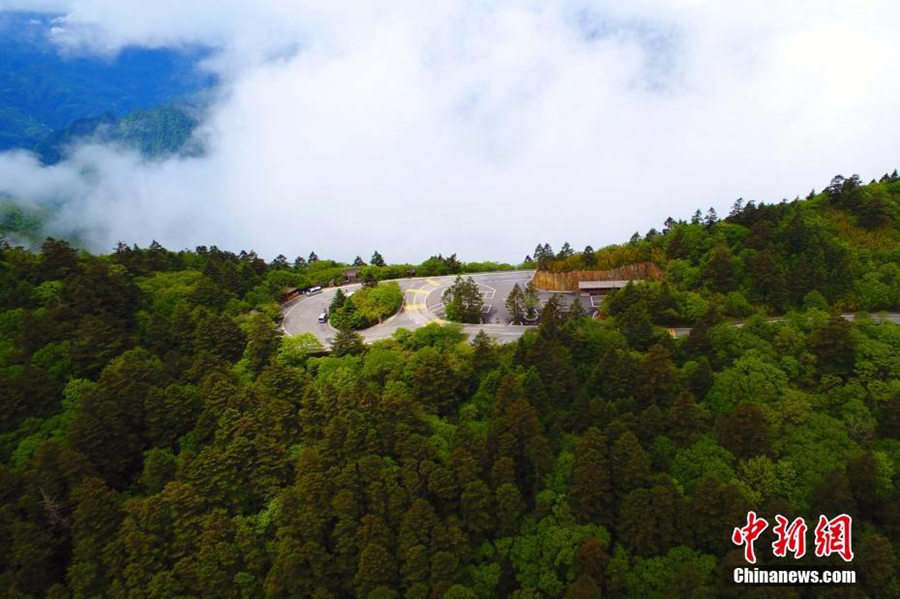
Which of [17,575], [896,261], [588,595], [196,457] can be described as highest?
[896,261]

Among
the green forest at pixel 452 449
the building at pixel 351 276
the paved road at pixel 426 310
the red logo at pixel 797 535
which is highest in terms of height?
the building at pixel 351 276

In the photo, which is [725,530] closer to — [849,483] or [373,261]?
[849,483]

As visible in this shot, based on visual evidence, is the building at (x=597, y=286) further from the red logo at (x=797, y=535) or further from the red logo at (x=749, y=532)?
the red logo at (x=797, y=535)

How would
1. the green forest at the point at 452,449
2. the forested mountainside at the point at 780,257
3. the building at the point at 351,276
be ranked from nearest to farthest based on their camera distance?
the green forest at the point at 452,449 < the forested mountainside at the point at 780,257 < the building at the point at 351,276

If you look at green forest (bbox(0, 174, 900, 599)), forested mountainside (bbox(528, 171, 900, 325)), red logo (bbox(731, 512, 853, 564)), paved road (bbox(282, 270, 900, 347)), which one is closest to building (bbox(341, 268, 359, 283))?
paved road (bbox(282, 270, 900, 347))

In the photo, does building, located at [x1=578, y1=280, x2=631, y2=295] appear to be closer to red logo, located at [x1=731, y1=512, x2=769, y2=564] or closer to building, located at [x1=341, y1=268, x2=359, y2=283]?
building, located at [x1=341, y1=268, x2=359, y2=283]

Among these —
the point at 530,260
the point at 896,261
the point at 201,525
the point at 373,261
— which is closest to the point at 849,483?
the point at 896,261

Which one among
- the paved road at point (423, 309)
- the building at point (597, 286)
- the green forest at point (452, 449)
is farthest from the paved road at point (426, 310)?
the green forest at point (452, 449)
